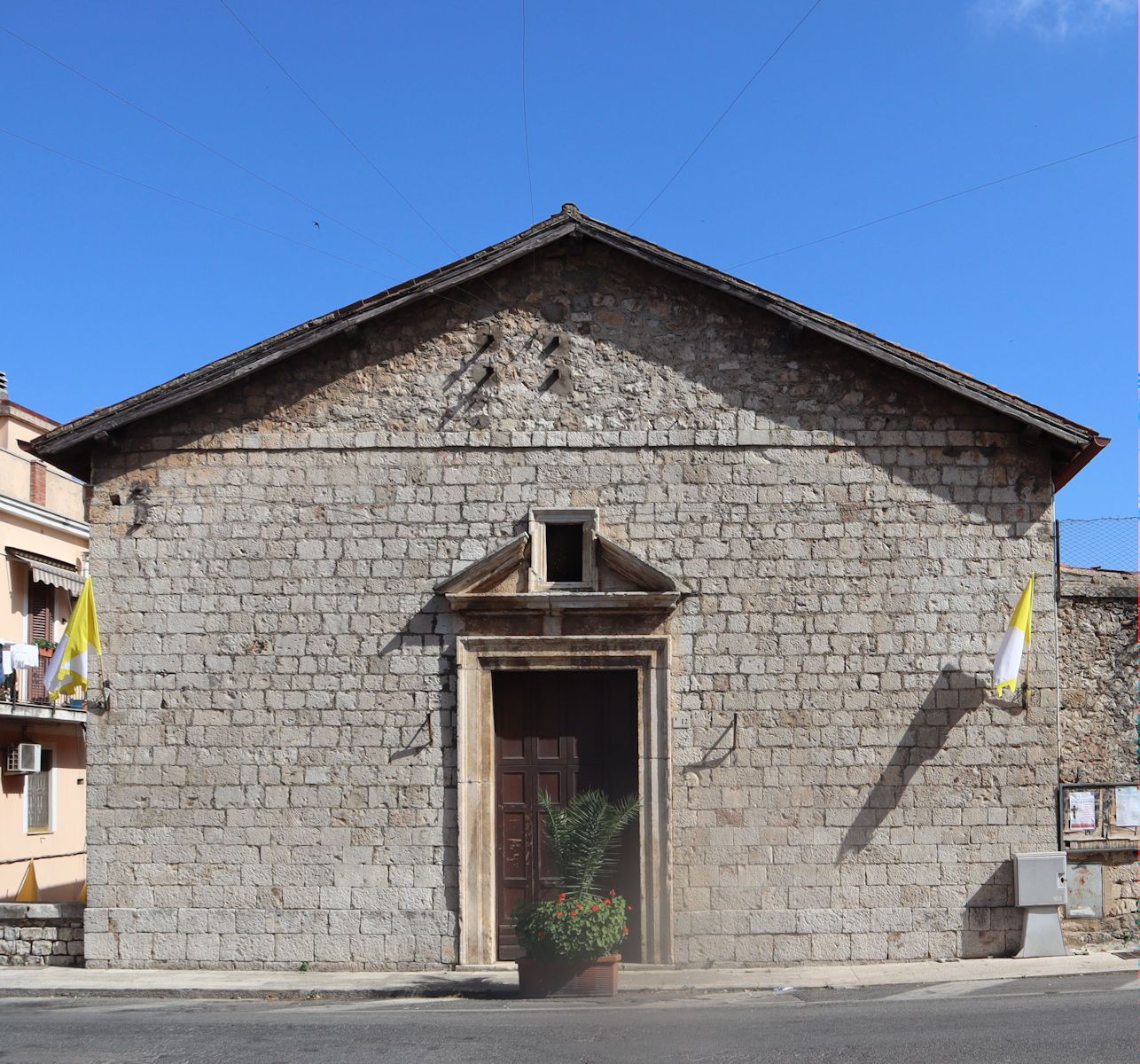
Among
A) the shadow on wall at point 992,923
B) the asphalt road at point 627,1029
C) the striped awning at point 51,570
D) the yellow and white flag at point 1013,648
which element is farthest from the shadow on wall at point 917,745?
the striped awning at point 51,570

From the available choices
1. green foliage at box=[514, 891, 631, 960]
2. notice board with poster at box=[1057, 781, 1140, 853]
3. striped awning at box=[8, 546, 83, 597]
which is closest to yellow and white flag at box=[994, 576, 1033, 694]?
notice board with poster at box=[1057, 781, 1140, 853]

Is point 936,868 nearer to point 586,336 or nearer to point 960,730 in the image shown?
point 960,730

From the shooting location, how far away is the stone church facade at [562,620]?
38.2 ft

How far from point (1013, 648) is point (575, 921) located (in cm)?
467

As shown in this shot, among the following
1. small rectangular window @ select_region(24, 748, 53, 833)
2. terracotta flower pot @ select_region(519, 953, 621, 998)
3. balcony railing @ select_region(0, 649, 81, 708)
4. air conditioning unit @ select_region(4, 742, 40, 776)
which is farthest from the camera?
small rectangular window @ select_region(24, 748, 53, 833)

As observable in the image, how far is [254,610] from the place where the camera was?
12008 millimetres

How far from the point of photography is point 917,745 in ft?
38.6

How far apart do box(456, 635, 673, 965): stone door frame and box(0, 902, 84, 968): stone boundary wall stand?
3742 mm

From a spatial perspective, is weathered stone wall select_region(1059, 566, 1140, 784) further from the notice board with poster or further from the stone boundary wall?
the stone boundary wall

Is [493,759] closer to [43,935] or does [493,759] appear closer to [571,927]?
[571,927]

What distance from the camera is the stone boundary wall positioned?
39.2 feet

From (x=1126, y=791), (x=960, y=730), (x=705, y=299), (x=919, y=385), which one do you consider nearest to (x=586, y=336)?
(x=705, y=299)

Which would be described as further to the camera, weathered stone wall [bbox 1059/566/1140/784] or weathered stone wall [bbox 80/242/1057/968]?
weathered stone wall [bbox 1059/566/1140/784]

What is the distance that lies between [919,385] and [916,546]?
5.14 feet
